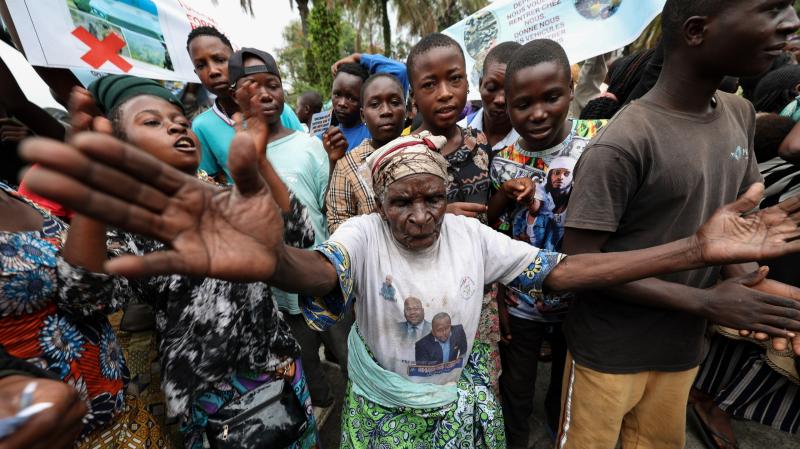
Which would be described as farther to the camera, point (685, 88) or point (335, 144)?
point (335, 144)

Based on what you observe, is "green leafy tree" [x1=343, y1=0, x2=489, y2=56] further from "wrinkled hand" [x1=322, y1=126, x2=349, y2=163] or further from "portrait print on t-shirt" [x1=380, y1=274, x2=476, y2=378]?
"portrait print on t-shirt" [x1=380, y1=274, x2=476, y2=378]

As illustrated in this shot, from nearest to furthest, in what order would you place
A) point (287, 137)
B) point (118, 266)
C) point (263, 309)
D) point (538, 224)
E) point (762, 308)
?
point (118, 266) → point (762, 308) → point (263, 309) → point (538, 224) → point (287, 137)

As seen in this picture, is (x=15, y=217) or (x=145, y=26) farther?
(x=145, y=26)

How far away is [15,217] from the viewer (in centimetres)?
112

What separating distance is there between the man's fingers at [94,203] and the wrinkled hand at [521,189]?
4.84 feet

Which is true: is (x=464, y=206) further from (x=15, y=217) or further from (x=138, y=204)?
(x=15, y=217)

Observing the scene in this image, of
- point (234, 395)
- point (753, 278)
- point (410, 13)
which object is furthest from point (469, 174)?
point (410, 13)

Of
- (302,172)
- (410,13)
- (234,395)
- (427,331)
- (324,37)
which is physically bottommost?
(234,395)

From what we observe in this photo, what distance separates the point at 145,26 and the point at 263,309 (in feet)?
9.98

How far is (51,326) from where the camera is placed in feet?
3.81

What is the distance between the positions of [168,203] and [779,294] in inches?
81.7

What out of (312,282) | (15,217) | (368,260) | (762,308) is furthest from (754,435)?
(15,217)

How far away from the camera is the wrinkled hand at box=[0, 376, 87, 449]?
721mm

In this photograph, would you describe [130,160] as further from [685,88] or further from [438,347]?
[685,88]
